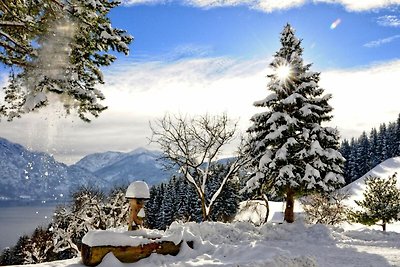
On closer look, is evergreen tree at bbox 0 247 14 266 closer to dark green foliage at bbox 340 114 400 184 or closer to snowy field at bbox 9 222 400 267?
snowy field at bbox 9 222 400 267

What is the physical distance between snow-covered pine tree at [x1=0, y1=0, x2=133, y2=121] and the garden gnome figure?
10.9ft

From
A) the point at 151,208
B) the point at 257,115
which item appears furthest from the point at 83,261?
the point at 151,208

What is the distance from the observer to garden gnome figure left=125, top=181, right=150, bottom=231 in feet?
33.9

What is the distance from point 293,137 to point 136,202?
10.9 meters

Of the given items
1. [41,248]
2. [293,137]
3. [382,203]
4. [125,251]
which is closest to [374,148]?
[382,203]

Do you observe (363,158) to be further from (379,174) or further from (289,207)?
(289,207)

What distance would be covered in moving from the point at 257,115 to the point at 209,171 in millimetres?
5414

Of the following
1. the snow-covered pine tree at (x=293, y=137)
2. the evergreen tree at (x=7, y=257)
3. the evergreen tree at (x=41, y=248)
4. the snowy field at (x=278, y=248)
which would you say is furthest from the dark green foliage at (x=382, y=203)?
the evergreen tree at (x=7, y=257)

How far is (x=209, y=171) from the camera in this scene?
23.0 m

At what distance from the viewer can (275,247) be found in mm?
10898

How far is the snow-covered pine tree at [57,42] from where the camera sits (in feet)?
23.1

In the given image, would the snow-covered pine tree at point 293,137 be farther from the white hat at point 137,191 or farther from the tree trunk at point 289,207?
the white hat at point 137,191

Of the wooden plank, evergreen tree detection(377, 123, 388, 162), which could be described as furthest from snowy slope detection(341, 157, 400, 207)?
the wooden plank

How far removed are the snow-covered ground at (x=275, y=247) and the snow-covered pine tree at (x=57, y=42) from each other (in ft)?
13.9
